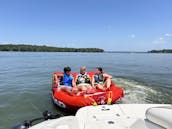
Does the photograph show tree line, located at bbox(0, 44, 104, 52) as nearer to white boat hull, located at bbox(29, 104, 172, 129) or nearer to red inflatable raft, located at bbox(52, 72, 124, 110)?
red inflatable raft, located at bbox(52, 72, 124, 110)

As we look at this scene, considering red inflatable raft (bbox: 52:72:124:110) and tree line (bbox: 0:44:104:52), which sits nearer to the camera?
red inflatable raft (bbox: 52:72:124:110)

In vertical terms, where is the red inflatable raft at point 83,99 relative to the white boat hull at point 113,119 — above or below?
below

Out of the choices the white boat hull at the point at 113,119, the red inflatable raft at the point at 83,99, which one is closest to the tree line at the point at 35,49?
the red inflatable raft at the point at 83,99

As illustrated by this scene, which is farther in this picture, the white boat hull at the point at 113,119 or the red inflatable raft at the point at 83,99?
the red inflatable raft at the point at 83,99

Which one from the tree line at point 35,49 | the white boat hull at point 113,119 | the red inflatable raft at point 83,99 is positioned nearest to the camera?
the white boat hull at point 113,119

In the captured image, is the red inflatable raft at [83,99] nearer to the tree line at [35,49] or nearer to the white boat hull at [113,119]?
the white boat hull at [113,119]

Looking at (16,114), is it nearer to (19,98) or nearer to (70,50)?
(19,98)

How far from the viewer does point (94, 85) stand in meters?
6.30

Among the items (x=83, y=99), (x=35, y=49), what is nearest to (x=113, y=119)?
(x=83, y=99)

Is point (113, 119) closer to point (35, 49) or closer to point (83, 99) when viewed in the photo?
point (83, 99)

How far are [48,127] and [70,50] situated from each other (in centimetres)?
7788

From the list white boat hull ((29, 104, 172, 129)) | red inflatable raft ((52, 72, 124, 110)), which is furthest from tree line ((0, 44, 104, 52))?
white boat hull ((29, 104, 172, 129))

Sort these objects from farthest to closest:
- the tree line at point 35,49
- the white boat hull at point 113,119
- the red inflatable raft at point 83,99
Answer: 1. the tree line at point 35,49
2. the red inflatable raft at point 83,99
3. the white boat hull at point 113,119

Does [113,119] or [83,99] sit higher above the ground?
[113,119]
